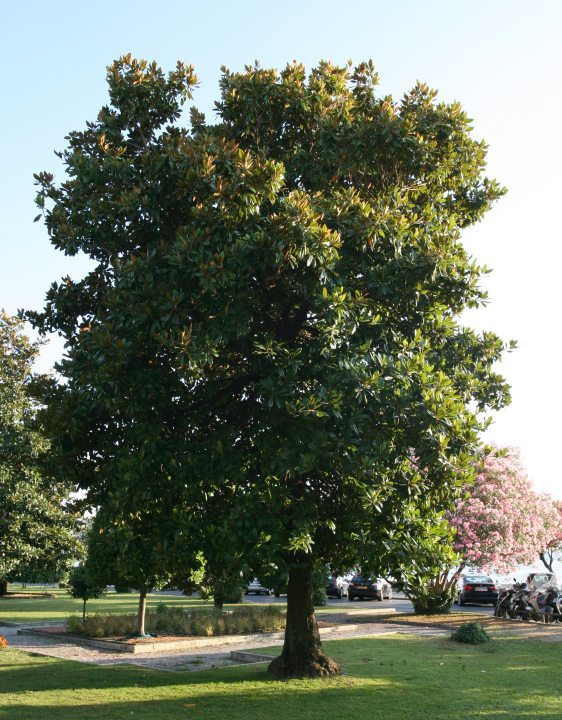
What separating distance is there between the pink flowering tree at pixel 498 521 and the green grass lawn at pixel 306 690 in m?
7.82

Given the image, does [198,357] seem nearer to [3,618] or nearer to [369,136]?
[369,136]

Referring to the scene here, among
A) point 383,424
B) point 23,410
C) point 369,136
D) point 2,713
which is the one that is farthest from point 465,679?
point 23,410

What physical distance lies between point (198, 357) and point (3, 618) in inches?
793

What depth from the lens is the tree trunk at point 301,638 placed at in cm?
1144

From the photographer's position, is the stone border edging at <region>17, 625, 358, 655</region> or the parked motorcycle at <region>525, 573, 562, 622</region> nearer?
the stone border edging at <region>17, 625, 358, 655</region>

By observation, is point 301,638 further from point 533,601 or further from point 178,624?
point 533,601

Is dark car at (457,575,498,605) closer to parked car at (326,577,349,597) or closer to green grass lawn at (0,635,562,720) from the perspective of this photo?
parked car at (326,577,349,597)

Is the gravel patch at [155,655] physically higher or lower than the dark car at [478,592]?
lower

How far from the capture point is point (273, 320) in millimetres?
10680

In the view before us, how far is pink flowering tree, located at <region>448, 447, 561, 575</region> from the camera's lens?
22438 millimetres

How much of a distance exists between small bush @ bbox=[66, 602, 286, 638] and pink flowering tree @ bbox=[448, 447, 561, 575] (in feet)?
24.9

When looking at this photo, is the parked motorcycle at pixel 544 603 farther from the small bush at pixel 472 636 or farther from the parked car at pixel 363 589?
the parked car at pixel 363 589

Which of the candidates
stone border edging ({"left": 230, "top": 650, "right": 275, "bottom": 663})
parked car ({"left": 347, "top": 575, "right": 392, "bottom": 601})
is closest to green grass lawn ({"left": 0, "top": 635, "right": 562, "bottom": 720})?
stone border edging ({"left": 230, "top": 650, "right": 275, "bottom": 663})

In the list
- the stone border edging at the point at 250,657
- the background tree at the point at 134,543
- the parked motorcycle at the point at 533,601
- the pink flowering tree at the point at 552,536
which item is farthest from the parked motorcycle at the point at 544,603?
the background tree at the point at 134,543
